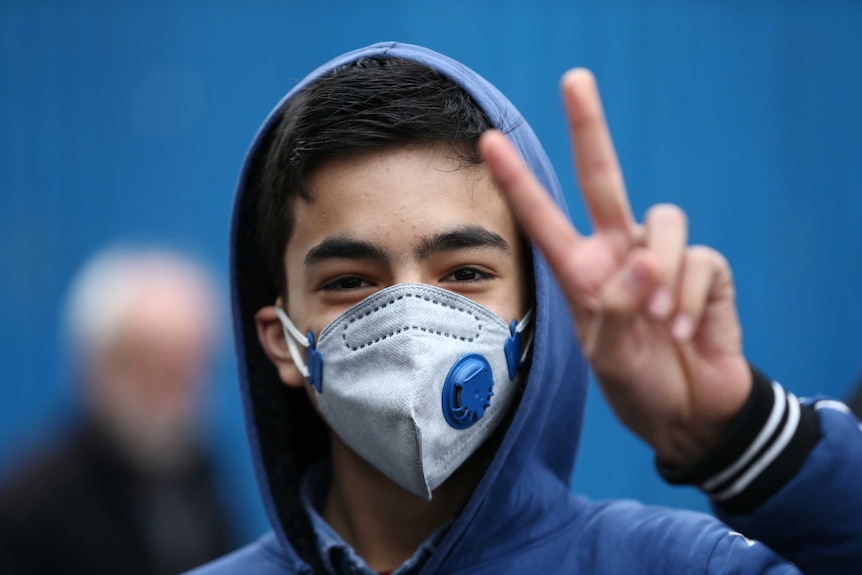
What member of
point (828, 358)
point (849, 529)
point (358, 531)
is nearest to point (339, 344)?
point (358, 531)

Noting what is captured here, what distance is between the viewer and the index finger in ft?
5.16

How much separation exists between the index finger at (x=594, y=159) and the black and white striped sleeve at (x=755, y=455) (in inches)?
14.3

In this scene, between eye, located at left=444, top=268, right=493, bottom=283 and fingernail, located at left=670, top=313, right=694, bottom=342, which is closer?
fingernail, located at left=670, top=313, right=694, bottom=342

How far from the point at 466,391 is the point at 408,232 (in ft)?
1.09

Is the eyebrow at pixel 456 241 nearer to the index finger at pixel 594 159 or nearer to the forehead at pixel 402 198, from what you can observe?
the forehead at pixel 402 198

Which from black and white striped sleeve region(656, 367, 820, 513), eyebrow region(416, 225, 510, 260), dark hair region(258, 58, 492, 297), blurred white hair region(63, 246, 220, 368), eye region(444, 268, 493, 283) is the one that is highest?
dark hair region(258, 58, 492, 297)

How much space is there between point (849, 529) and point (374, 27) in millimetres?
4340

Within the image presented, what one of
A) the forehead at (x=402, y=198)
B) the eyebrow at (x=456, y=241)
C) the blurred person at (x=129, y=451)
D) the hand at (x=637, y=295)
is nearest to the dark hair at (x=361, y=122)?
the forehead at (x=402, y=198)

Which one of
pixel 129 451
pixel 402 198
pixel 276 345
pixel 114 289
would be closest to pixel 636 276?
pixel 402 198

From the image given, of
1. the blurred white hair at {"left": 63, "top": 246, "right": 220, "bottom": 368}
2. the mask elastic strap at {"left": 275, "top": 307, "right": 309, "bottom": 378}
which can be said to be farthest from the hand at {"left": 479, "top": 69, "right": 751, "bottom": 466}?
the blurred white hair at {"left": 63, "top": 246, "right": 220, "bottom": 368}

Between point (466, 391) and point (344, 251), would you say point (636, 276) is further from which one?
point (344, 251)

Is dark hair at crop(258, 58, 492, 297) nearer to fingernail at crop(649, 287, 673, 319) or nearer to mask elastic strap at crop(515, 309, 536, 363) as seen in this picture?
mask elastic strap at crop(515, 309, 536, 363)

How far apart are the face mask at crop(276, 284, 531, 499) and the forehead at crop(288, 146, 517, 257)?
0.13m

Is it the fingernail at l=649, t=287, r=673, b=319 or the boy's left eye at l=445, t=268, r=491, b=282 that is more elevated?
the fingernail at l=649, t=287, r=673, b=319
